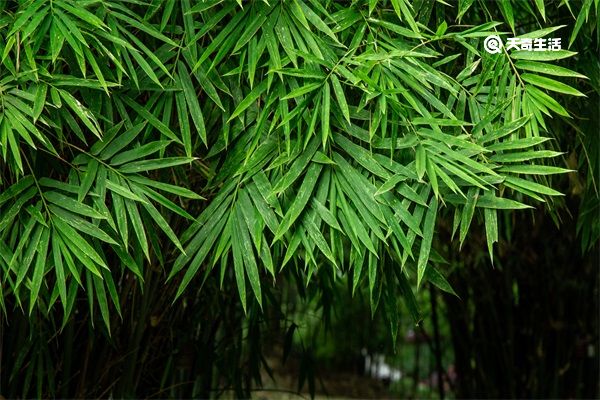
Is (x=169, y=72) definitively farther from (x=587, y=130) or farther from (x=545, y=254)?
(x=545, y=254)

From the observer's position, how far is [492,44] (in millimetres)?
2443

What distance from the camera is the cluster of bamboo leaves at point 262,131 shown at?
2.27 meters

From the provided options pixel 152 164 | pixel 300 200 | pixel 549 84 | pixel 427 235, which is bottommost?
pixel 427 235

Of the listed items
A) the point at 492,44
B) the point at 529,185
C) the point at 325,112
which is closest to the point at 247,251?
the point at 325,112

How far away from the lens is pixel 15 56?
2373 millimetres

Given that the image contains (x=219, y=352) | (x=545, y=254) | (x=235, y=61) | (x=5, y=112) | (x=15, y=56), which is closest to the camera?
(x=5, y=112)

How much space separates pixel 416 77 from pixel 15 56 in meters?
1.04

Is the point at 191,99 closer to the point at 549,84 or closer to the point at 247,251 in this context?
the point at 247,251

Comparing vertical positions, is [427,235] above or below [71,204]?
below

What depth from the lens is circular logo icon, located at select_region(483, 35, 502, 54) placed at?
95.6 inches

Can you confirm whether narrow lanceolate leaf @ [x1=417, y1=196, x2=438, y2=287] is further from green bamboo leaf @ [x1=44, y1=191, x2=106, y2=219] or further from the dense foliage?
green bamboo leaf @ [x1=44, y1=191, x2=106, y2=219]

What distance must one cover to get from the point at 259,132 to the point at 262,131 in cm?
3

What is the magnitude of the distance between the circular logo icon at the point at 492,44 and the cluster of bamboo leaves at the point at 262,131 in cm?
4

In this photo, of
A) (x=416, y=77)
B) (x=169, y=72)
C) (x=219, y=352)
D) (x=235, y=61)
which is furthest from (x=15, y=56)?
(x=219, y=352)
